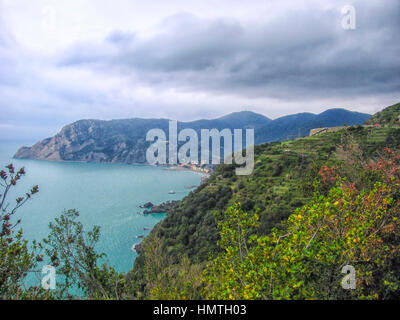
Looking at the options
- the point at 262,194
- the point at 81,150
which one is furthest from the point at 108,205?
the point at 81,150

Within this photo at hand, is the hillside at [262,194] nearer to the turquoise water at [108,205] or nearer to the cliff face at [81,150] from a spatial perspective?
the turquoise water at [108,205]

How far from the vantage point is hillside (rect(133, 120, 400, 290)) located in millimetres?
23875

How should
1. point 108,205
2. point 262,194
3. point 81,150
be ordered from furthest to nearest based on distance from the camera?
point 81,150
point 108,205
point 262,194

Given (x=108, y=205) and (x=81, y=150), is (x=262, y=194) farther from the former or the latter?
(x=81, y=150)

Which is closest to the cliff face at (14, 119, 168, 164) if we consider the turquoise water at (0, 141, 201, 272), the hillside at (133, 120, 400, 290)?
the turquoise water at (0, 141, 201, 272)

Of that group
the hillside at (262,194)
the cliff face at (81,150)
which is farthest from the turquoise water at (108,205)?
the cliff face at (81,150)

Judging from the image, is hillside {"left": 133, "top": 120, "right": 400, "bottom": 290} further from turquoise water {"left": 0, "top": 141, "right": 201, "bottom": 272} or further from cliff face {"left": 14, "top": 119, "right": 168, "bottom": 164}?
cliff face {"left": 14, "top": 119, "right": 168, "bottom": 164}

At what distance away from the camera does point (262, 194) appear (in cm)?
2969

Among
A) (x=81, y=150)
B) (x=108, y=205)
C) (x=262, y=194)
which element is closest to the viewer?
(x=262, y=194)

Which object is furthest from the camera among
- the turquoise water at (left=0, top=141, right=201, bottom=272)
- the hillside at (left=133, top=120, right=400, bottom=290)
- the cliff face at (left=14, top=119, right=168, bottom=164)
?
the cliff face at (left=14, top=119, right=168, bottom=164)

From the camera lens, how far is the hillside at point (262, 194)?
78.3ft

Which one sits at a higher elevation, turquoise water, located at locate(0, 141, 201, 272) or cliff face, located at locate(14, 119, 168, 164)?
cliff face, located at locate(14, 119, 168, 164)

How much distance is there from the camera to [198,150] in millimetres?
162375
